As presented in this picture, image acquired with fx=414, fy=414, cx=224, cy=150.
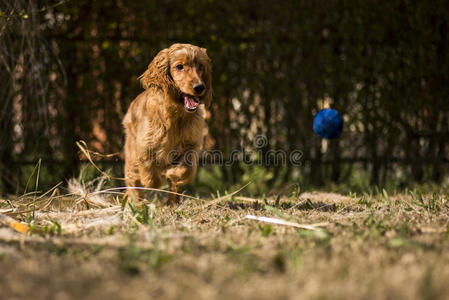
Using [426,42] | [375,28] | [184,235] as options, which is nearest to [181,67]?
[184,235]

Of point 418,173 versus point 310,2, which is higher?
point 310,2

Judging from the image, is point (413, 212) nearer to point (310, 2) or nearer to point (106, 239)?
point (106, 239)

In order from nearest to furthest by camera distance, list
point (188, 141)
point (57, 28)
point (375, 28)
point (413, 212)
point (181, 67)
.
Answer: point (413, 212) < point (181, 67) < point (188, 141) < point (57, 28) < point (375, 28)

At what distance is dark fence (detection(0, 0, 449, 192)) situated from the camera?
4.19 meters

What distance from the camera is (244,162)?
4.52 metres

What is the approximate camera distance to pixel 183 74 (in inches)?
115

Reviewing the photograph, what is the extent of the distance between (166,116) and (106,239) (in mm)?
→ 1443

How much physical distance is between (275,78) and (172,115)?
1706 mm

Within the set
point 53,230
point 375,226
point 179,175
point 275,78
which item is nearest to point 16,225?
point 53,230

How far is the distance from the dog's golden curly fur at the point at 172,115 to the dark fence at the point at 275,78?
1.08m

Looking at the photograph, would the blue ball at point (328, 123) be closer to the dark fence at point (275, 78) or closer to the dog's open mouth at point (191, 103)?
the dark fence at point (275, 78)

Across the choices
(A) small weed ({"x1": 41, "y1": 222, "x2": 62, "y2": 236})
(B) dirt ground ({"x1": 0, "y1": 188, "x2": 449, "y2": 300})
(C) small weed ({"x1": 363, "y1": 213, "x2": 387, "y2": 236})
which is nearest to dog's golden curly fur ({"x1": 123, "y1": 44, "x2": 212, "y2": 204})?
(B) dirt ground ({"x1": 0, "y1": 188, "x2": 449, "y2": 300})

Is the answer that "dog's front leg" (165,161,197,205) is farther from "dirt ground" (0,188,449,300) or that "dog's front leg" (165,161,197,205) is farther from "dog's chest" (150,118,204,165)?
"dirt ground" (0,188,449,300)

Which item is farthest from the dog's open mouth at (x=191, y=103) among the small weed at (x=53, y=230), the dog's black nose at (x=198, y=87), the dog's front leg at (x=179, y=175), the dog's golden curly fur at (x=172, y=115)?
the small weed at (x=53, y=230)
